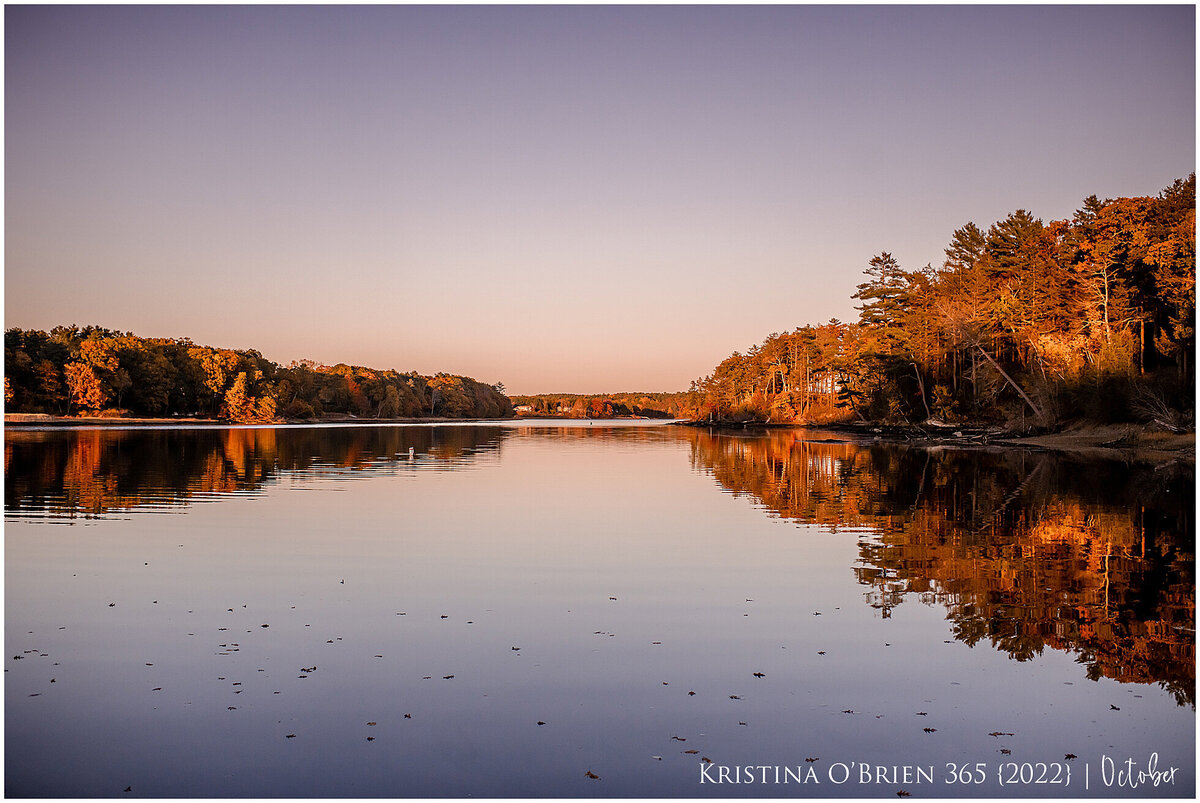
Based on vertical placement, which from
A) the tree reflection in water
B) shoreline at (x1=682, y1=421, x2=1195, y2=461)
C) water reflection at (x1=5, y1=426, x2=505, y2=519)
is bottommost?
water reflection at (x1=5, y1=426, x2=505, y2=519)

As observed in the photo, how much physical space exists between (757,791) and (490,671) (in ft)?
9.71

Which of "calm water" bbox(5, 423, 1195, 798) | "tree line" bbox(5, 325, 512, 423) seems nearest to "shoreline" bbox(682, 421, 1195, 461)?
"calm water" bbox(5, 423, 1195, 798)

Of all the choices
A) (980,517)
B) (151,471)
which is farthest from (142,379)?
(980,517)

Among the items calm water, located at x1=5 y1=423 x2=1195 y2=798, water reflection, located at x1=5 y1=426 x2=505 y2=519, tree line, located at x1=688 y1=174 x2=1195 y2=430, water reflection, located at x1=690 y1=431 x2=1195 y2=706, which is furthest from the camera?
tree line, located at x1=688 y1=174 x2=1195 y2=430

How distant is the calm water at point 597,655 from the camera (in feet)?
19.2

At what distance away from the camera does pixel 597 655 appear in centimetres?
816

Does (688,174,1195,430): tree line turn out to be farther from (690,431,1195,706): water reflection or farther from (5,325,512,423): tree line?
(5,325,512,423): tree line

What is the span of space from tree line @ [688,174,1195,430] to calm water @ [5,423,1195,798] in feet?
107

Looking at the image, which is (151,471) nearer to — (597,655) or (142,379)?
(597,655)

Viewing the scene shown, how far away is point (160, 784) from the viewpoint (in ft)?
18.4

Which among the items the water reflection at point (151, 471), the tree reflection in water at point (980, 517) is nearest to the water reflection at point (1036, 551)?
the tree reflection in water at point (980, 517)

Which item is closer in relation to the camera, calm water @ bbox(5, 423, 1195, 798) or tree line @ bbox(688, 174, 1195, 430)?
calm water @ bbox(5, 423, 1195, 798)

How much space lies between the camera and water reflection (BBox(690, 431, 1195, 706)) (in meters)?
8.70

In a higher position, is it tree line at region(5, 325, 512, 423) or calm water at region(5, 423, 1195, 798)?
tree line at region(5, 325, 512, 423)
